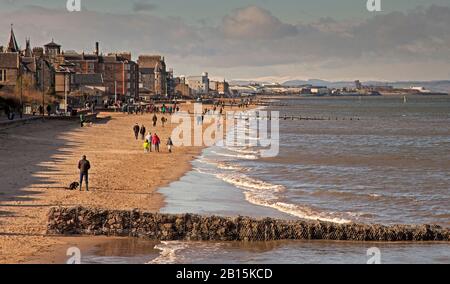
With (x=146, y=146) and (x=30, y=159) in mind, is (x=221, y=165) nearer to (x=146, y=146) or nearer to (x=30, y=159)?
(x=146, y=146)

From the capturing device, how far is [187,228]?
19.6 meters

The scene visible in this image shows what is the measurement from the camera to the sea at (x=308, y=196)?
18062mm

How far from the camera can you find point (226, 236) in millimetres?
19500

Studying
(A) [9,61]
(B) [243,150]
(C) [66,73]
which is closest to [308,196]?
(B) [243,150]

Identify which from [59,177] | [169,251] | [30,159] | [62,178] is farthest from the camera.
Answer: [30,159]

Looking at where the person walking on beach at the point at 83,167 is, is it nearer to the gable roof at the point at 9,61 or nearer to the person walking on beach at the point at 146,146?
the person walking on beach at the point at 146,146

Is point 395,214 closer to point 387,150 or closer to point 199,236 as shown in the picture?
point 199,236

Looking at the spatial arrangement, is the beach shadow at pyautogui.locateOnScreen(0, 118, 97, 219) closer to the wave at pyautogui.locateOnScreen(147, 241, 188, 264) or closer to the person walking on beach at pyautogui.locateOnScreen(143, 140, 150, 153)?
the person walking on beach at pyautogui.locateOnScreen(143, 140, 150, 153)

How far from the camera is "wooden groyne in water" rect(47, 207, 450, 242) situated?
63.8 feet

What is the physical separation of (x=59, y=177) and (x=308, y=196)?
1044 cm

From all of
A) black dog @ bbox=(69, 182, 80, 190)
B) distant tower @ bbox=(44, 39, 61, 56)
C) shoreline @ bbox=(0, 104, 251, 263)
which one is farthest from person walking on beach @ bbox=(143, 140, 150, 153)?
distant tower @ bbox=(44, 39, 61, 56)

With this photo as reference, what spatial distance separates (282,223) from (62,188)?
10442mm

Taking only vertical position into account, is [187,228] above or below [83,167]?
below

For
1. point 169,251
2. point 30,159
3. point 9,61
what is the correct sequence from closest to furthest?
1. point 169,251
2. point 30,159
3. point 9,61
